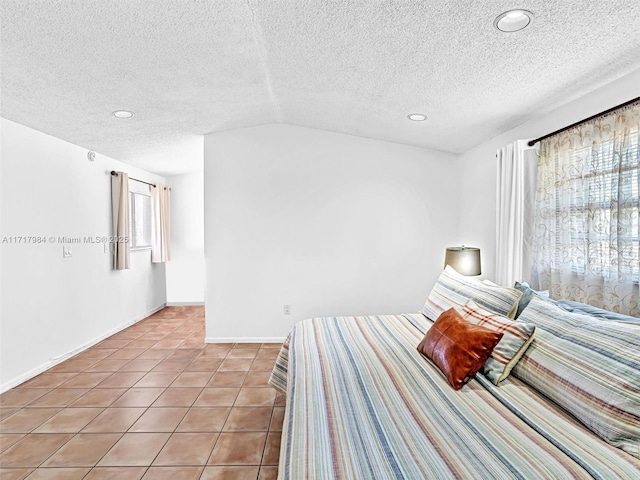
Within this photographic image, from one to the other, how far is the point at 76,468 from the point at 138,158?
3656 mm

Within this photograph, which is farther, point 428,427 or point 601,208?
point 601,208

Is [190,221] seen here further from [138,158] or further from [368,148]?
[368,148]

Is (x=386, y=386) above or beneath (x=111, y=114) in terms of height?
beneath

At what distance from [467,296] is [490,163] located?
1.73 meters

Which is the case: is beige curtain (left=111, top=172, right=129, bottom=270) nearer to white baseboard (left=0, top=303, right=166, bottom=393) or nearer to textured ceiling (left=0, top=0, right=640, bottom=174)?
white baseboard (left=0, top=303, right=166, bottom=393)

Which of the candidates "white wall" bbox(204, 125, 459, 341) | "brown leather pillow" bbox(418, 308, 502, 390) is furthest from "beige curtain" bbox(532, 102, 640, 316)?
"white wall" bbox(204, 125, 459, 341)

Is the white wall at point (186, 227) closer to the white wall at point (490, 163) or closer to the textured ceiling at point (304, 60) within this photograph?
the textured ceiling at point (304, 60)

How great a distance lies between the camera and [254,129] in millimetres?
4102

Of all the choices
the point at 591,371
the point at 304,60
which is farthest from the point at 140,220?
the point at 591,371

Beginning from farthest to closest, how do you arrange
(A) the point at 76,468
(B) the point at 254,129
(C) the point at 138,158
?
(C) the point at 138,158, (B) the point at 254,129, (A) the point at 76,468

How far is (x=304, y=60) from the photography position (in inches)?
99.3

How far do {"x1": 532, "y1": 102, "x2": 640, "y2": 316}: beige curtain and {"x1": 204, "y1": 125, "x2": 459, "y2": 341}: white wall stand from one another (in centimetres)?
162

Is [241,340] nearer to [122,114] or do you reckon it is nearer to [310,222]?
[310,222]

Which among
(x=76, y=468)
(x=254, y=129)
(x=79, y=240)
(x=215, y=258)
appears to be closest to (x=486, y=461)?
(x=76, y=468)
